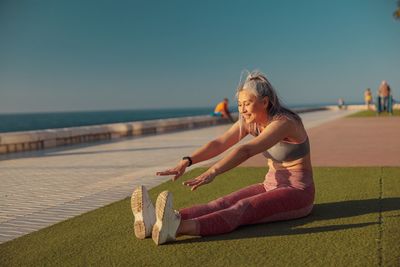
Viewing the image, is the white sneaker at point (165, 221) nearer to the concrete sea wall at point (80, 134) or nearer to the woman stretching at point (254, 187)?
the woman stretching at point (254, 187)

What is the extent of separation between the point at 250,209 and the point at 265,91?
102cm

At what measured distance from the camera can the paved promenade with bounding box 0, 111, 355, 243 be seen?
226 inches

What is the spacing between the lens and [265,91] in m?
4.34

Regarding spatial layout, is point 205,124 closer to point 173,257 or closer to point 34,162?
point 34,162

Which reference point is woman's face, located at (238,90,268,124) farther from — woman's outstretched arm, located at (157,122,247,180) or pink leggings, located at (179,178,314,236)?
pink leggings, located at (179,178,314,236)

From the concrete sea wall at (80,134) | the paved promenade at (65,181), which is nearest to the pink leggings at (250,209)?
the paved promenade at (65,181)

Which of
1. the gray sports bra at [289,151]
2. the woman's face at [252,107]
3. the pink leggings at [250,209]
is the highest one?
the woman's face at [252,107]

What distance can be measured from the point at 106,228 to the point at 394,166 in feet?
18.2

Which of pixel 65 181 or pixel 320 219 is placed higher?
pixel 320 219

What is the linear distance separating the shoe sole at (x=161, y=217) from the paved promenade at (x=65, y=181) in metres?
1.60

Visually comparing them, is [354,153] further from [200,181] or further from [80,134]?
[80,134]

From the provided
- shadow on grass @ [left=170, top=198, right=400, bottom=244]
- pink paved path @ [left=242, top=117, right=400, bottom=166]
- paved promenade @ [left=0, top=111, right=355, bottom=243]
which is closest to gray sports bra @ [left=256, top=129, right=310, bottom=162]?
shadow on grass @ [left=170, top=198, right=400, bottom=244]

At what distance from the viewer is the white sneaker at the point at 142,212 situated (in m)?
4.02

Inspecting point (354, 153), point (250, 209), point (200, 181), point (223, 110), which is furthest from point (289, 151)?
point (223, 110)
